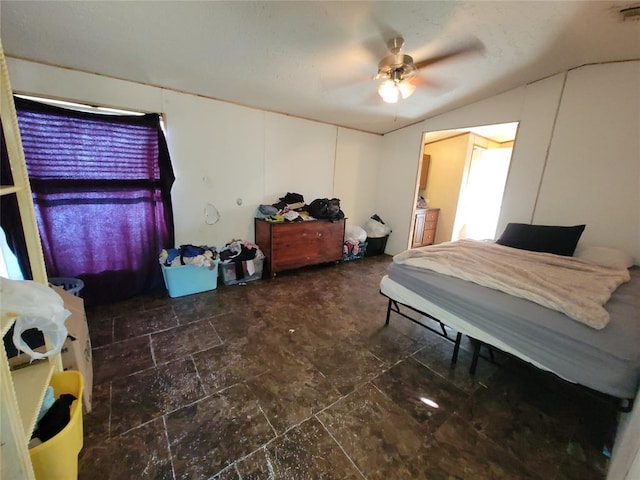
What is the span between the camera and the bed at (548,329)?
3.67 feet

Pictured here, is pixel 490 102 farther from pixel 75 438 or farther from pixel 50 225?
pixel 50 225

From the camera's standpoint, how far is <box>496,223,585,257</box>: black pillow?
2436 mm

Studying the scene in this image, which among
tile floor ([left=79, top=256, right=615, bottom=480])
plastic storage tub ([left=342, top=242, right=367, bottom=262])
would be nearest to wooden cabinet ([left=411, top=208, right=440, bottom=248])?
plastic storage tub ([left=342, top=242, right=367, bottom=262])

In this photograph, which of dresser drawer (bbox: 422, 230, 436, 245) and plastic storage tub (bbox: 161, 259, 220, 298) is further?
dresser drawer (bbox: 422, 230, 436, 245)

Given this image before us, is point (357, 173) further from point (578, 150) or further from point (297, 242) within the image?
point (578, 150)

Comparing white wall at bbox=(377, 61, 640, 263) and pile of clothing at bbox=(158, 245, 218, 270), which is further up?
white wall at bbox=(377, 61, 640, 263)

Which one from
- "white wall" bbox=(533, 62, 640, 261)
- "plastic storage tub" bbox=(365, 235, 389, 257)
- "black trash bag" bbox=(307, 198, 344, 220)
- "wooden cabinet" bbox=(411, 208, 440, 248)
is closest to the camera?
"white wall" bbox=(533, 62, 640, 261)

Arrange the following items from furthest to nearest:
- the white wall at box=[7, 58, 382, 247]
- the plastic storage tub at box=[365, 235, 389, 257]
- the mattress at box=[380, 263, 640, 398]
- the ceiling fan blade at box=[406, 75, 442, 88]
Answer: the plastic storage tub at box=[365, 235, 389, 257] → the ceiling fan blade at box=[406, 75, 442, 88] → the white wall at box=[7, 58, 382, 247] → the mattress at box=[380, 263, 640, 398]

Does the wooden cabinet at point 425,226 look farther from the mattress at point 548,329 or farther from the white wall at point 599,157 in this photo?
the mattress at point 548,329

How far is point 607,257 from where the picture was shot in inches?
89.0

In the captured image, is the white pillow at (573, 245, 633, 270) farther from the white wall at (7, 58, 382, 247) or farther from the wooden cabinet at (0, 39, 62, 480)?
the wooden cabinet at (0, 39, 62, 480)

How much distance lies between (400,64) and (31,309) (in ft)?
8.24

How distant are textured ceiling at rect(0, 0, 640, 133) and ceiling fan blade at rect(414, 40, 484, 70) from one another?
0.05 m

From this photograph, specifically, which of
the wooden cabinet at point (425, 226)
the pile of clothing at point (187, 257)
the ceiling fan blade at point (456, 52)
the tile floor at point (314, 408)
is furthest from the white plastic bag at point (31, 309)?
the wooden cabinet at point (425, 226)
